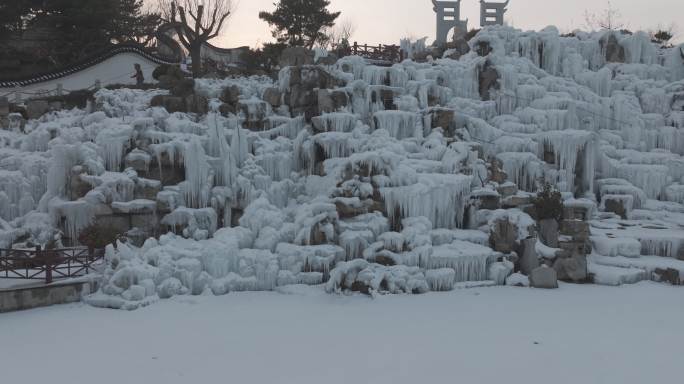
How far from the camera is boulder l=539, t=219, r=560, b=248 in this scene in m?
12.2

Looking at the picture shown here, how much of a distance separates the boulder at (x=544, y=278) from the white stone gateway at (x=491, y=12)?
20.8 m

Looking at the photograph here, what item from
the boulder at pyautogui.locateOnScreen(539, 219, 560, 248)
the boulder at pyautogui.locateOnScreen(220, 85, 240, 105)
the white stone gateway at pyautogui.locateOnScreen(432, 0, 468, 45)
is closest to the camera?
the boulder at pyautogui.locateOnScreen(539, 219, 560, 248)

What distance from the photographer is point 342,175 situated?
13.0 metres

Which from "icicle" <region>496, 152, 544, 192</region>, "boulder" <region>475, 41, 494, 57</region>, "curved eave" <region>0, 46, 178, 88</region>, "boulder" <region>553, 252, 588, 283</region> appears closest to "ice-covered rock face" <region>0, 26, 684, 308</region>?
"icicle" <region>496, 152, 544, 192</region>

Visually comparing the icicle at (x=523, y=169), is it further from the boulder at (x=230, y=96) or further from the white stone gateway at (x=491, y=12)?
the white stone gateway at (x=491, y=12)

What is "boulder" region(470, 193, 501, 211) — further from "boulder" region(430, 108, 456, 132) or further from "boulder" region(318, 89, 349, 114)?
"boulder" region(318, 89, 349, 114)

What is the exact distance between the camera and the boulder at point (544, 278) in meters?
11.0

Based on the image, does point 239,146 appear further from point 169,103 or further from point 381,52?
point 381,52

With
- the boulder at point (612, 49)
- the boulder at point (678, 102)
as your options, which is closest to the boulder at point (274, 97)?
the boulder at point (612, 49)

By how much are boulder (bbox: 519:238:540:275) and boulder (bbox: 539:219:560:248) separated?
0.79 meters

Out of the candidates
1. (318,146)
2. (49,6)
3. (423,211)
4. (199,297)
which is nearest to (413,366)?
(199,297)

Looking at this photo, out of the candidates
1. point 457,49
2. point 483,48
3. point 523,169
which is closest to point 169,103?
point 523,169

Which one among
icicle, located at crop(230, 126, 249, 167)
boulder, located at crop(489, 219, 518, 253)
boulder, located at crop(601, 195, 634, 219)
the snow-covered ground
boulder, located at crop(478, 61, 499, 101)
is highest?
boulder, located at crop(478, 61, 499, 101)

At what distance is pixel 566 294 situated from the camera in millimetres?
10484
